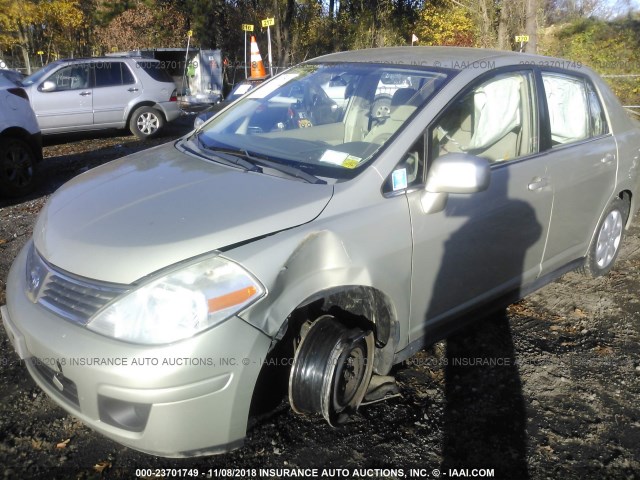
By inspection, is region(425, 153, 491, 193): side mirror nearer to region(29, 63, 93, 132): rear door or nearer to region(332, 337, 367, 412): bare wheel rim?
region(332, 337, 367, 412): bare wheel rim

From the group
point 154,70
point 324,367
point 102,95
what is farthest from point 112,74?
point 324,367

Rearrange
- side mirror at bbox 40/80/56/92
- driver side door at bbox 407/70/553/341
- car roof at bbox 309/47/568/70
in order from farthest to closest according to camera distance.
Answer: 1. side mirror at bbox 40/80/56/92
2. car roof at bbox 309/47/568/70
3. driver side door at bbox 407/70/553/341

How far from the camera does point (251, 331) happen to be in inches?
85.0

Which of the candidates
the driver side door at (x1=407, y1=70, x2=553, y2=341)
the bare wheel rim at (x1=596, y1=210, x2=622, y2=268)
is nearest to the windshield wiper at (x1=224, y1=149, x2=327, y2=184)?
the driver side door at (x1=407, y1=70, x2=553, y2=341)

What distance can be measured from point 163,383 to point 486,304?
2.04 m

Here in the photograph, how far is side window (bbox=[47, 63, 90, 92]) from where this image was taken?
11.2m

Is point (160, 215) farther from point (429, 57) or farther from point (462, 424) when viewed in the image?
point (429, 57)

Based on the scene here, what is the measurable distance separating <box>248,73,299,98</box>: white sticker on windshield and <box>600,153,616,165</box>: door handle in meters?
2.24

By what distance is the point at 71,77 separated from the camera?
11383 millimetres

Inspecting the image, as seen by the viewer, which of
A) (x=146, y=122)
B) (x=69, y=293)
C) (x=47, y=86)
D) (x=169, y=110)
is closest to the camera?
(x=69, y=293)

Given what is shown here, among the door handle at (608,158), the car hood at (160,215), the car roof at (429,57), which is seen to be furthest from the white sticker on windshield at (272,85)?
the door handle at (608,158)

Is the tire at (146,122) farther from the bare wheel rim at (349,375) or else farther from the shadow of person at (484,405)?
the bare wheel rim at (349,375)

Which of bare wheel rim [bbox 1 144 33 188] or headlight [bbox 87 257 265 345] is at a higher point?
headlight [bbox 87 257 265 345]

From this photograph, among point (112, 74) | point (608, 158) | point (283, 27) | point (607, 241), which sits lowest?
point (607, 241)
